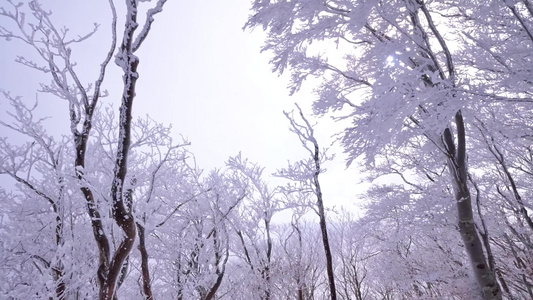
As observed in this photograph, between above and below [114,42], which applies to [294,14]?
above

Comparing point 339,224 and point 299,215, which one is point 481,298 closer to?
point 299,215

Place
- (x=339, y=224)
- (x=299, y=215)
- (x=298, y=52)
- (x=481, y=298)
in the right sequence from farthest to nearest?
(x=339, y=224), (x=299, y=215), (x=298, y=52), (x=481, y=298)

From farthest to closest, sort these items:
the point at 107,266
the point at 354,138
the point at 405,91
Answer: the point at 107,266 → the point at 354,138 → the point at 405,91

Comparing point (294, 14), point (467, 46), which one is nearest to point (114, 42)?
point (294, 14)

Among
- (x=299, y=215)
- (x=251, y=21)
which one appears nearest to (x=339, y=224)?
(x=299, y=215)

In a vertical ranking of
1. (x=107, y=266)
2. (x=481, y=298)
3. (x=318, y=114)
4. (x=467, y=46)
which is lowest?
(x=481, y=298)

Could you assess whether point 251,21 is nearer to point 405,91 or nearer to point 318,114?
point 318,114

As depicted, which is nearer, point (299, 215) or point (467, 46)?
point (467, 46)

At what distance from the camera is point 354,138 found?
11.7 ft

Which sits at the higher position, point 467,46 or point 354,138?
point 467,46

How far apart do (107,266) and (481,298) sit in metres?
5.61

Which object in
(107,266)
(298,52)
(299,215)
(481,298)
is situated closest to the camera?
(107,266)

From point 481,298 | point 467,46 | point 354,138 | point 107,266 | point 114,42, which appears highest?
point 467,46

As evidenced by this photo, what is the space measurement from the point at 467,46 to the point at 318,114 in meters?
3.21
